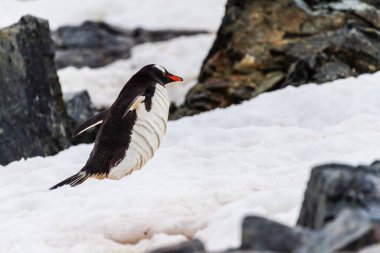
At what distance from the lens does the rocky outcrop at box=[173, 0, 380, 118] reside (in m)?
10.7

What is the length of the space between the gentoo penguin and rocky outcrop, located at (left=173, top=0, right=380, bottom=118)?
12.7 ft

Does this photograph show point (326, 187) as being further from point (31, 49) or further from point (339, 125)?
point (31, 49)

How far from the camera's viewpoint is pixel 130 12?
64.6 feet

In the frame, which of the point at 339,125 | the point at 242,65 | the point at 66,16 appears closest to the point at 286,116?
the point at 339,125

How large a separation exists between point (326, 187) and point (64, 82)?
1179cm

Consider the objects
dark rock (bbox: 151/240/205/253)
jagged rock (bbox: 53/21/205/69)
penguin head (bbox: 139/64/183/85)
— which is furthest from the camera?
jagged rock (bbox: 53/21/205/69)

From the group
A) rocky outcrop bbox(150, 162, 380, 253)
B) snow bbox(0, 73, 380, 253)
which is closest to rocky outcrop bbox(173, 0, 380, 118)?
snow bbox(0, 73, 380, 253)

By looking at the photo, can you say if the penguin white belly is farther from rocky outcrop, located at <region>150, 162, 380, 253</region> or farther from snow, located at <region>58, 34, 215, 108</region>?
snow, located at <region>58, 34, 215, 108</region>

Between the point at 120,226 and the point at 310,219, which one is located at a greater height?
the point at 310,219

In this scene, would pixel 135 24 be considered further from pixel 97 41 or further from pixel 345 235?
pixel 345 235

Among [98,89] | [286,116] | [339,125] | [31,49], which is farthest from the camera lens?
[98,89]

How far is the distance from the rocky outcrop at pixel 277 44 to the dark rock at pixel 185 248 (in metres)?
7.19

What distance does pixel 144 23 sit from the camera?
62.4ft

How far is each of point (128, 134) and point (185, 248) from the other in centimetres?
359
